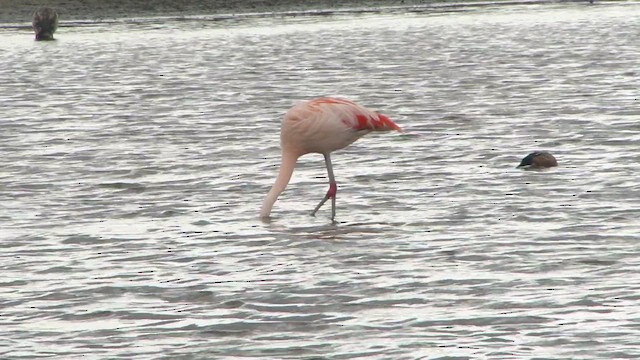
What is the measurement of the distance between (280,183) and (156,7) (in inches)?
1388

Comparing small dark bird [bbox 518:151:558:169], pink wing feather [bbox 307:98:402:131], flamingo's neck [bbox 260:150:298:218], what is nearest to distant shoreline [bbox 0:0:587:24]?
small dark bird [bbox 518:151:558:169]

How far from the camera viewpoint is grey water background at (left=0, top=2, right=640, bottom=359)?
25.8 ft

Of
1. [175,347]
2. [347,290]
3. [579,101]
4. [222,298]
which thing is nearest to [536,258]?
[347,290]

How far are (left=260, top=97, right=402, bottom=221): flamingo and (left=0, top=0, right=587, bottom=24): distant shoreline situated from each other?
32817 mm

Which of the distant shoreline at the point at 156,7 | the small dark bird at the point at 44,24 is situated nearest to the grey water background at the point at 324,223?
the small dark bird at the point at 44,24

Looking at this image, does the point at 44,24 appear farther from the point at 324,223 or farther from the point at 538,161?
the point at 324,223

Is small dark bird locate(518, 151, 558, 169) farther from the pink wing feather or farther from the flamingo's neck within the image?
the flamingo's neck

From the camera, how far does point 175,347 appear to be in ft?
25.0

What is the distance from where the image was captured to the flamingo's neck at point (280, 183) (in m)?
11.5

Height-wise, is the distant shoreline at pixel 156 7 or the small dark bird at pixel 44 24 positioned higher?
the small dark bird at pixel 44 24

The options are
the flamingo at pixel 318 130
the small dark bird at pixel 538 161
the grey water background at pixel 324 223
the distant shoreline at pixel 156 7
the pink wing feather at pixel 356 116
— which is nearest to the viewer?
the grey water background at pixel 324 223

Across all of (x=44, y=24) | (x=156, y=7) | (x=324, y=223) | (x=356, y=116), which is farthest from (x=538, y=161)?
(x=156, y=7)

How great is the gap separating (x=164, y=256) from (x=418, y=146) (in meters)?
5.68

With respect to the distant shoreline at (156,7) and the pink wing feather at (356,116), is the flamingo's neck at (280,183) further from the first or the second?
the distant shoreline at (156,7)
